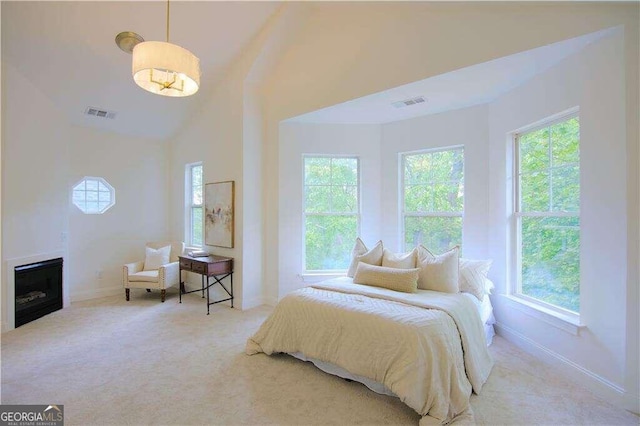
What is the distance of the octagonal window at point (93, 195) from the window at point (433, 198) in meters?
4.56

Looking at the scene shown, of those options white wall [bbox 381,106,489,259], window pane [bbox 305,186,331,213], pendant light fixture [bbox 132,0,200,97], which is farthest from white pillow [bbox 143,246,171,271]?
white wall [bbox 381,106,489,259]

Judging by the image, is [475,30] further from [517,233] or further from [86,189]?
[86,189]

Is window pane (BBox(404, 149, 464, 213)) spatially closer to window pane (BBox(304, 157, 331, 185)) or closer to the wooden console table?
window pane (BBox(304, 157, 331, 185))

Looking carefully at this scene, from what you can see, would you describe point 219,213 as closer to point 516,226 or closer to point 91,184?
point 91,184

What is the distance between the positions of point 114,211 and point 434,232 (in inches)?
192

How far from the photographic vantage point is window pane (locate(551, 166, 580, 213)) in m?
2.56

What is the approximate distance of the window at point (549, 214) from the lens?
259 cm

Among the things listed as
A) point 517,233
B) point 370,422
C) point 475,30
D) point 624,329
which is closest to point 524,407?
point 624,329

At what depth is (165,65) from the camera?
1911 millimetres

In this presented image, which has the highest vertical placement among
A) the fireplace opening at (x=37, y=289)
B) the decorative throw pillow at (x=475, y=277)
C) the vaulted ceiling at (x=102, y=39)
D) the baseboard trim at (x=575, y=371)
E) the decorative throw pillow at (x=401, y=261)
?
the vaulted ceiling at (x=102, y=39)

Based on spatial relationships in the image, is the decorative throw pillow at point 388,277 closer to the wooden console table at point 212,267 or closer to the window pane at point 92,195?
the wooden console table at point 212,267

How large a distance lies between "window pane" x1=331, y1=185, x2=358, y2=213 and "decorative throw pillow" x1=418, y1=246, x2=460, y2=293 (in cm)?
158

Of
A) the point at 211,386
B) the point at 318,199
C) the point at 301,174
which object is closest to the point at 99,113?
the point at 301,174

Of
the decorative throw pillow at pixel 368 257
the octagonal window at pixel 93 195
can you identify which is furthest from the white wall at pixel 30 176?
the decorative throw pillow at pixel 368 257
